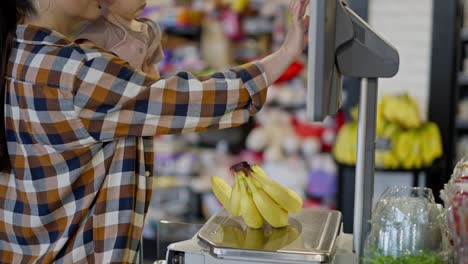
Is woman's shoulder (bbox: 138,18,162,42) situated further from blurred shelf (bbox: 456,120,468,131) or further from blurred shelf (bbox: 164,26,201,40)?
blurred shelf (bbox: 456,120,468,131)

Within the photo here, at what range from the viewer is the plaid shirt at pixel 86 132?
1682 millimetres

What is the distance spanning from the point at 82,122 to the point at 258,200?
1.53 feet

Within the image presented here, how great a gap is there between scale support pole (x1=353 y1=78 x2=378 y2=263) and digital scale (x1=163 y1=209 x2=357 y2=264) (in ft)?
0.24

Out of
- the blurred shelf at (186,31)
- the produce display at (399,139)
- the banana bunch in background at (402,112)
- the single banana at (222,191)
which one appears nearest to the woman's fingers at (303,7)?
the single banana at (222,191)

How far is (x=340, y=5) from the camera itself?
149cm

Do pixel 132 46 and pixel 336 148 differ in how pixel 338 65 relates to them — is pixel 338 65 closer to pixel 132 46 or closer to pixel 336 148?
pixel 132 46

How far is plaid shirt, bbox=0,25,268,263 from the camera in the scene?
1.68 metres

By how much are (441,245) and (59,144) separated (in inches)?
36.7

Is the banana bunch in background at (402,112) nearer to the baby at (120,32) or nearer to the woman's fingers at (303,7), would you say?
the baby at (120,32)

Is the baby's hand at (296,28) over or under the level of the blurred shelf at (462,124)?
over

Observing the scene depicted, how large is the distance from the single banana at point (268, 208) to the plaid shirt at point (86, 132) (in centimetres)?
18

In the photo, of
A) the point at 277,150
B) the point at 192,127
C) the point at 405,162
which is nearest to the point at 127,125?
the point at 192,127

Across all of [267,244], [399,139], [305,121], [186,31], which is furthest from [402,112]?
[267,244]

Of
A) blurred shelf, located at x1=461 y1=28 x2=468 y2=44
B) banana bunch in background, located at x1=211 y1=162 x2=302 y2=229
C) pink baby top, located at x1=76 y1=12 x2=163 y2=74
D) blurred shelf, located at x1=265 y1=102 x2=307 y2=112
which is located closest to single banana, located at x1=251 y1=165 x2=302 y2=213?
banana bunch in background, located at x1=211 y1=162 x2=302 y2=229
